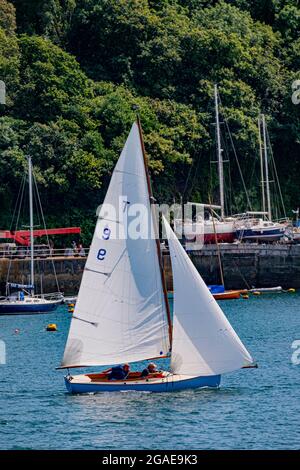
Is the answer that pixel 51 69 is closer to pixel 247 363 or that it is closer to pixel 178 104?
pixel 178 104

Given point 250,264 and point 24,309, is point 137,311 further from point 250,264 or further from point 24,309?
point 250,264

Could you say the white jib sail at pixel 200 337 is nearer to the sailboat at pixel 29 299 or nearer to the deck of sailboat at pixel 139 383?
the deck of sailboat at pixel 139 383

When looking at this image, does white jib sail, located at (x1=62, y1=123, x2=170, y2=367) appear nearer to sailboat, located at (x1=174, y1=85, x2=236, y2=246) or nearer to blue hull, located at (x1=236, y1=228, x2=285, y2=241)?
sailboat, located at (x1=174, y1=85, x2=236, y2=246)

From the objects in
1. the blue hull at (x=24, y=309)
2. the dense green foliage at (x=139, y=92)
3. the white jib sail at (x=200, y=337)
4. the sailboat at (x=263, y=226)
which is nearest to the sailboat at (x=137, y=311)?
the white jib sail at (x=200, y=337)

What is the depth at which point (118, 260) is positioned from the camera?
61.0 meters

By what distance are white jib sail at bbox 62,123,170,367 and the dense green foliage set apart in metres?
42.4

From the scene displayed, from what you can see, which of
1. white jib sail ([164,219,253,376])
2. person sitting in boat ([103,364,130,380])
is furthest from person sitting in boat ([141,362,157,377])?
white jib sail ([164,219,253,376])

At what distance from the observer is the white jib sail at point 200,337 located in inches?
2352

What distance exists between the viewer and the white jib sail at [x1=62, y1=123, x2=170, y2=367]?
60.4m

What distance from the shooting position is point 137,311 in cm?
6091

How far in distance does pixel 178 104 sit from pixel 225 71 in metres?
4.33

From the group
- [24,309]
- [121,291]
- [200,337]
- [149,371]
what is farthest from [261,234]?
[149,371]

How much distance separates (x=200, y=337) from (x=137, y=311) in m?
2.59
